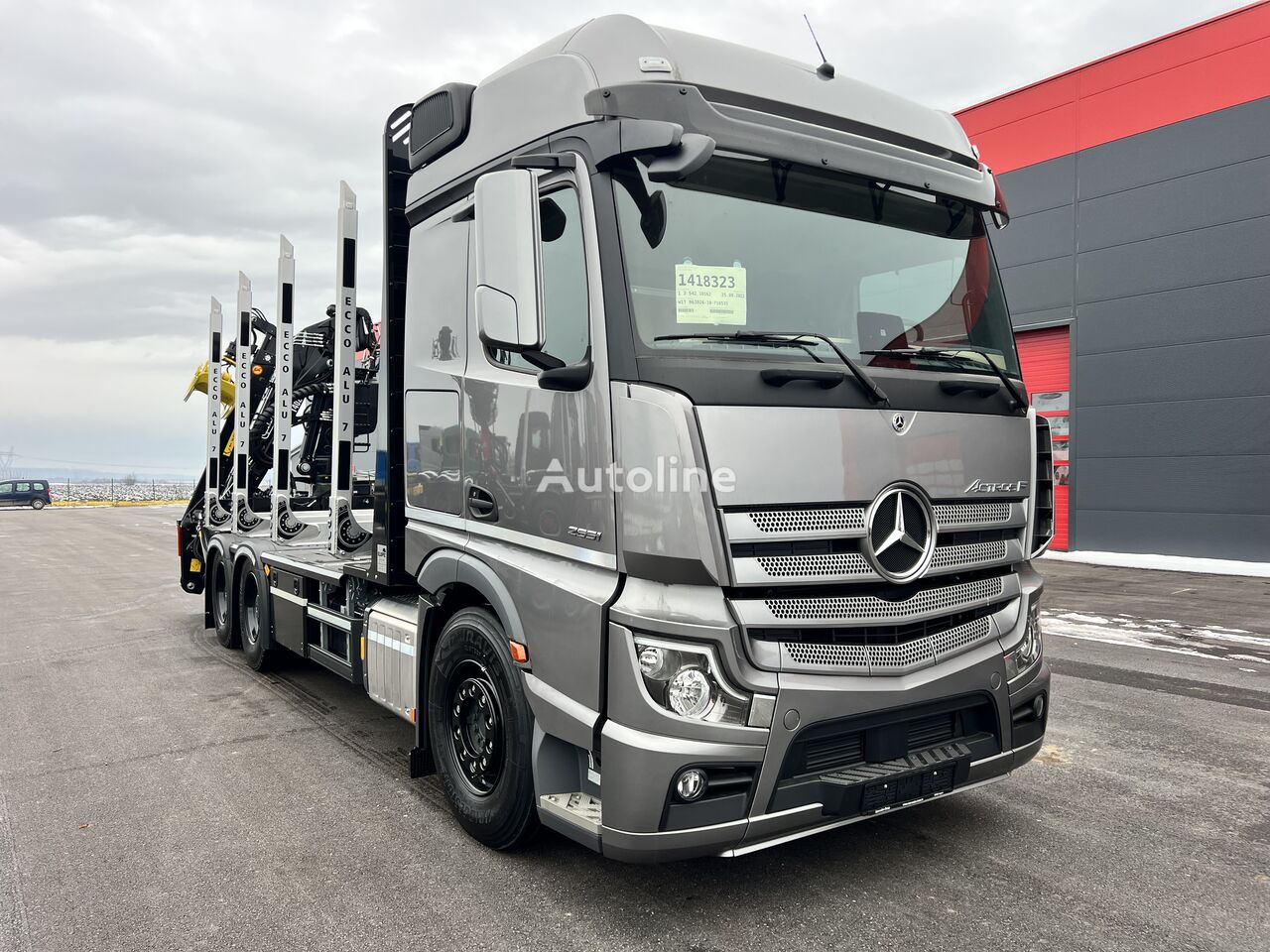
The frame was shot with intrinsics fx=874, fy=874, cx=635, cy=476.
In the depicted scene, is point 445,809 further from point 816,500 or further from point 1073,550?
point 1073,550

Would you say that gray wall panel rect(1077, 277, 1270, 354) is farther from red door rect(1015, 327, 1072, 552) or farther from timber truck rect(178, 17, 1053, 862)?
timber truck rect(178, 17, 1053, 862)

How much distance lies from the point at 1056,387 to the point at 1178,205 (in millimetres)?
3852

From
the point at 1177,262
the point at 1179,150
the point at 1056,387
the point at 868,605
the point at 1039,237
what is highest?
Result: the point at 1179,150

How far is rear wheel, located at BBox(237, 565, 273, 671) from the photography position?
669 cm

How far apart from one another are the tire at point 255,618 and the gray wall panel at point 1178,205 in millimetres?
16072

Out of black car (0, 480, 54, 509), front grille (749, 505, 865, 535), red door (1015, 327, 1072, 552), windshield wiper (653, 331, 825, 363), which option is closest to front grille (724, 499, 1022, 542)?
front grille (749, 505, 865, 535)

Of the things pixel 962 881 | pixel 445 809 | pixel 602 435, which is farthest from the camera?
pixel 445 809

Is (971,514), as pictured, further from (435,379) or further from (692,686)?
(435,379)

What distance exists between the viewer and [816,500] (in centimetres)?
290

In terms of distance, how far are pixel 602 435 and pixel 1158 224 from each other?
1653cm

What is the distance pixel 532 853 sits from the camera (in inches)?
139

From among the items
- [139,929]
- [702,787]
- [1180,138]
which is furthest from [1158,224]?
[139,929]

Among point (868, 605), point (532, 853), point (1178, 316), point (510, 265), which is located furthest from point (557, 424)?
point (1178, 316)

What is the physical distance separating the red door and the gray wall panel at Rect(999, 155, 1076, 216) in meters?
2.51
